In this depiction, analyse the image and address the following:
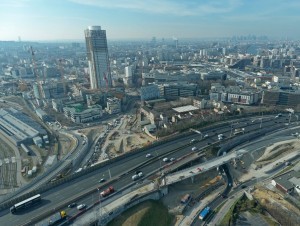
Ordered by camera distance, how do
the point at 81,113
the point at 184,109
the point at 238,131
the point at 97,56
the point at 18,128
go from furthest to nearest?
the point at 97,56, the point at 184,109, the point at 81,113, the point at 18,128, the point at 238,131

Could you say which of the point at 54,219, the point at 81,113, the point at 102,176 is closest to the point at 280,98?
the point at 81,113

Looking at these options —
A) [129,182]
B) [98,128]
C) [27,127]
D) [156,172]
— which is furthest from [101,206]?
[27,127]

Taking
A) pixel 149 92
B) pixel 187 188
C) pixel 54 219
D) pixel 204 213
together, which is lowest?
pixel 187 188

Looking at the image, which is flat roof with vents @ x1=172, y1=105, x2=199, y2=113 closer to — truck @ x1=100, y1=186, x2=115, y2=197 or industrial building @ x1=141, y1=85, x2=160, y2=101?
industrial building @ x1=141, y1=85, x2=160, y2=101

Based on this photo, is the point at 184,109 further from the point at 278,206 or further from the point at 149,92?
the point at 278,206

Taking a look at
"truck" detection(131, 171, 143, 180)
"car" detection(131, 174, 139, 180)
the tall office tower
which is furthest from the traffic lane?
the tall office tower

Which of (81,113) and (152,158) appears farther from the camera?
(81,113)

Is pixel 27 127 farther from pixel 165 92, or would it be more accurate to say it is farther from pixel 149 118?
pixel 165 92
